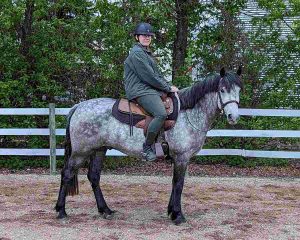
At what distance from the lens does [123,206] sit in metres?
7.94

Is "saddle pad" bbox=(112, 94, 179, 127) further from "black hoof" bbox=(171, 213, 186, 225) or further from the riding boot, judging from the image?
"black hoof" bbox=(171, 213, 186, 225)

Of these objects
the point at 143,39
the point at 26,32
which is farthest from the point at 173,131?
the point at 26,32

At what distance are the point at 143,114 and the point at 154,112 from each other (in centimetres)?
26

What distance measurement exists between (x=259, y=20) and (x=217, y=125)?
2426 mm

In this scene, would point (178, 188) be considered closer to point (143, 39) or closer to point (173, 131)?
point (173, 131)

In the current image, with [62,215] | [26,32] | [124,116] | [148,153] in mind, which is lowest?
[62,215]

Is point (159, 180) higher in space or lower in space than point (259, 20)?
lower

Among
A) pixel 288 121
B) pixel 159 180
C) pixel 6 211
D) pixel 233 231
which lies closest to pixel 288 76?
pixel 288 121

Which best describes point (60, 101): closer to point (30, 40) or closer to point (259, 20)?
point (30, 40)

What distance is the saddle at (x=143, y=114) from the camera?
6.94 metres

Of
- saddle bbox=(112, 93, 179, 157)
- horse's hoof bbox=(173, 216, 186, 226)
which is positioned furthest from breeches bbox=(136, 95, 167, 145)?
horse's hoof bbox=(173, 216, 186, 226)

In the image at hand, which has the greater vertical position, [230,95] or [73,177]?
[230,95]

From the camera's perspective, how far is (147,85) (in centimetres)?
690

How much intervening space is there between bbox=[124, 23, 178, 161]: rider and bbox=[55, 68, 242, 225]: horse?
0.81 feet
